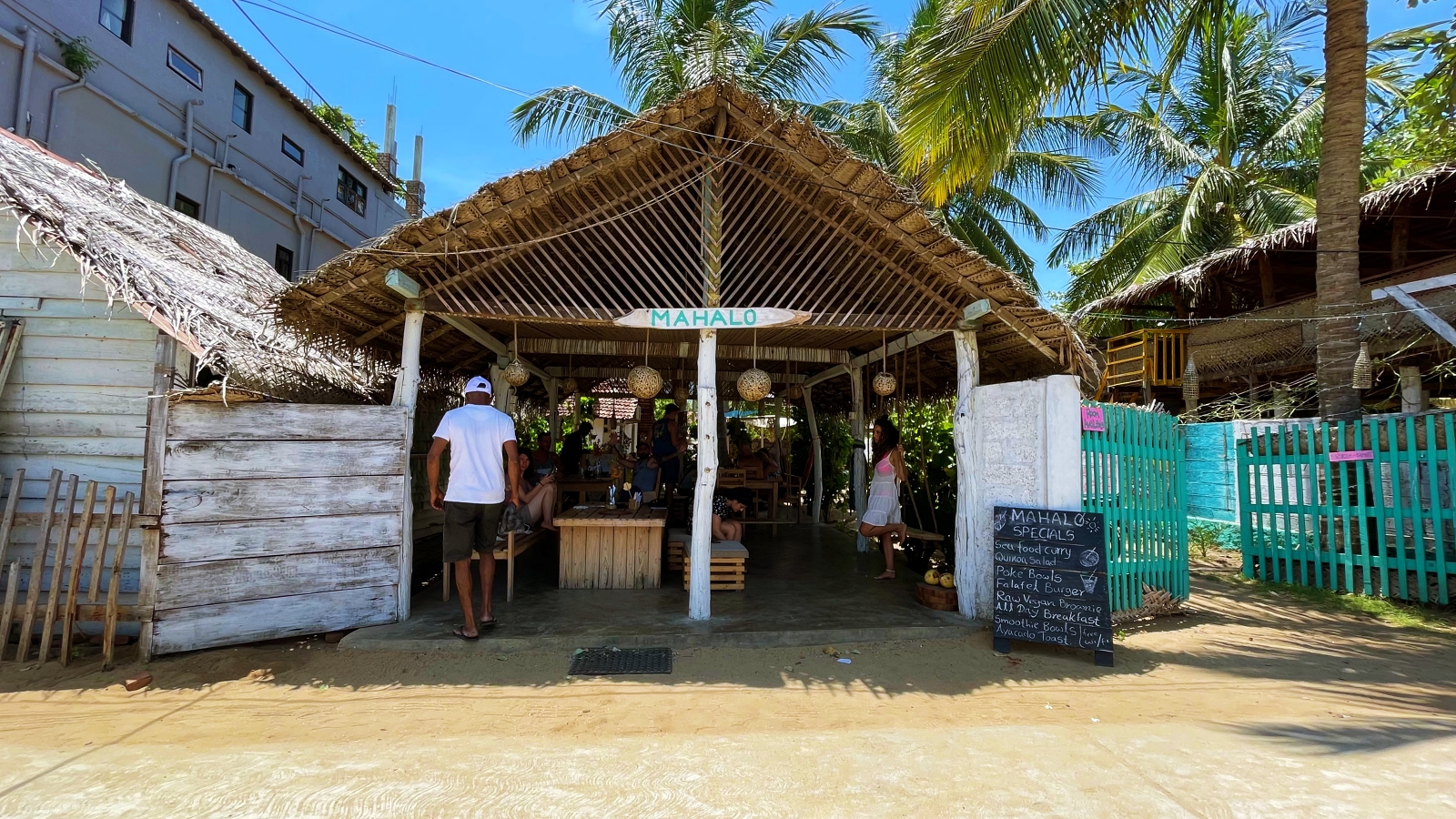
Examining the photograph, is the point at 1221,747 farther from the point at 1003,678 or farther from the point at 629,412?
the point at 629,412

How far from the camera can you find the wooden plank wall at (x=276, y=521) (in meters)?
4.44

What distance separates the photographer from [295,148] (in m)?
15.0

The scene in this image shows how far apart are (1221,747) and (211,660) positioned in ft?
19.8

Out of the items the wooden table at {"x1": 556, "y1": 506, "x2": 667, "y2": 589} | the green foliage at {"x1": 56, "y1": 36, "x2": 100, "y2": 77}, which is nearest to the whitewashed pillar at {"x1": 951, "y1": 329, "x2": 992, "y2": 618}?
the wooden table at {"x1": 556, "y1": 506, "x2": 667, "y2": 589}

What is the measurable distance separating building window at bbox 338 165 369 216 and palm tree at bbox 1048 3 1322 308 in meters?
18.7

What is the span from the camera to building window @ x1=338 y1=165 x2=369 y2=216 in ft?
55.4

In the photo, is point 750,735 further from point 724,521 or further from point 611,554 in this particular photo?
point 724,521

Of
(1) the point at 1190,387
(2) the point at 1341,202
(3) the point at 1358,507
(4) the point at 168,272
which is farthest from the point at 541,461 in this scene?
(1) the point at 1190,387

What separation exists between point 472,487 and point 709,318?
86.8 inches

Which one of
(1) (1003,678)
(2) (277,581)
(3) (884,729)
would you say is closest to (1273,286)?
(1) (1003,678)

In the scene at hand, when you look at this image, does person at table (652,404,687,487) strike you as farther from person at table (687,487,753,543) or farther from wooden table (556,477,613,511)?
person at table (687,487,753,543)

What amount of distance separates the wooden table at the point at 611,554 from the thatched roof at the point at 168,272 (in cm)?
290

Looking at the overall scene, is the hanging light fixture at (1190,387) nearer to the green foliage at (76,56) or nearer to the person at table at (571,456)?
the person at table at (571,456)

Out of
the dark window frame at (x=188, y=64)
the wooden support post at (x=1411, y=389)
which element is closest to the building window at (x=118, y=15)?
the dark window frame at (x=188, y=64)
